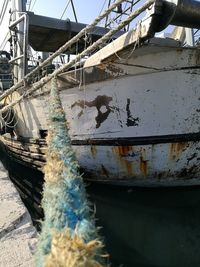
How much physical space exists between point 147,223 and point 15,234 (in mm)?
2414

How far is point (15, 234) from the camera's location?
2.29 metres

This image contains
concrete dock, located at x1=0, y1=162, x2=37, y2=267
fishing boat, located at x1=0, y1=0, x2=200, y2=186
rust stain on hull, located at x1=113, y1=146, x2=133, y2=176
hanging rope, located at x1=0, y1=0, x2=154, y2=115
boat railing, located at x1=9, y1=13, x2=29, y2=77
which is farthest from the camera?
boat railing, located at x1=9, y1=13, x2=29, y2=77

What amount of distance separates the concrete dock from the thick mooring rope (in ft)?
1.83

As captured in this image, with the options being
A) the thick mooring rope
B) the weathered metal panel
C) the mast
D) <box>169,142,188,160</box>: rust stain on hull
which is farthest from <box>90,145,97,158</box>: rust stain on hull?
the thick mooring rope

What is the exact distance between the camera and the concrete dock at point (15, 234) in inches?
75.8

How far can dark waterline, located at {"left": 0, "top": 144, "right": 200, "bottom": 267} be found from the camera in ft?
11.9

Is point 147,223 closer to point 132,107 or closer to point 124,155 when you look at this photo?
point 124,155

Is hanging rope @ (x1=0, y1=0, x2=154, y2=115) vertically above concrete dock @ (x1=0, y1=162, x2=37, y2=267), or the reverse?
hanging rope @ (x1=0, y1=0, x2=154, y2=115)

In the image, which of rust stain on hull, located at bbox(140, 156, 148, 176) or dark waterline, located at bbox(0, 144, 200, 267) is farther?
rust stain on hull, located at bbox(140, 156, 148, 176)

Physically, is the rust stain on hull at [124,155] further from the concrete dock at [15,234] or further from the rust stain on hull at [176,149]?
the concrete dock at [15,234]

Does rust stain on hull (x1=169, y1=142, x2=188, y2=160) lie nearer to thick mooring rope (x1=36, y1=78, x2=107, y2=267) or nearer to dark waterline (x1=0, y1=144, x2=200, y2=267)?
dark waterline (x1=0, y1=144, x2=200, y2=267)

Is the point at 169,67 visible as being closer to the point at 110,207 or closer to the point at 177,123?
the point at 177,123

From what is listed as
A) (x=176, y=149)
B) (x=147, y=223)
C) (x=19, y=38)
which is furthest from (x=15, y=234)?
(x=19, y=38)

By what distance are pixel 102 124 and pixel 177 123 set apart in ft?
3.40
